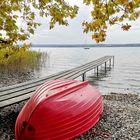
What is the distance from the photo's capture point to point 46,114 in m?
5.30

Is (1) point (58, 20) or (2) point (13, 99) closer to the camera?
(1) point (58, 20)

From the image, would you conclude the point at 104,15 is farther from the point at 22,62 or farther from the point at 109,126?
the point at 22,62

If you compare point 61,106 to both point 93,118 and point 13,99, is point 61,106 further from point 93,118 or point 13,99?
point 13,99

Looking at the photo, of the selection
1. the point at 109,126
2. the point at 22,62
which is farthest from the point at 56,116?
the point at 22,62

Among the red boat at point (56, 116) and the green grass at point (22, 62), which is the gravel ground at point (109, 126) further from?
the green grass at point (22, 62)

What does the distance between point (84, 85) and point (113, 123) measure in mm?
1346

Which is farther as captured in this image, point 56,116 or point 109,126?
point 109,126

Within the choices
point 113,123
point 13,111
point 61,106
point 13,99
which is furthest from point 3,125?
point 113,123

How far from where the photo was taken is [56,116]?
212 inches

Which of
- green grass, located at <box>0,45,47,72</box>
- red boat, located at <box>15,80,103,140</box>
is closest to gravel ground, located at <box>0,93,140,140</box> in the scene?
red boat, located at <box>15,80,103,140</box>

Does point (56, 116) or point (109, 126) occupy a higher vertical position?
point (56, 116)

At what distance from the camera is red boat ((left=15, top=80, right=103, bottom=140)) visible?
17.2 feet

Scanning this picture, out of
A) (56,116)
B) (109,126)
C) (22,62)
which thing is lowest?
(22,62)

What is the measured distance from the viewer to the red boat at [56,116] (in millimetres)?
5240
